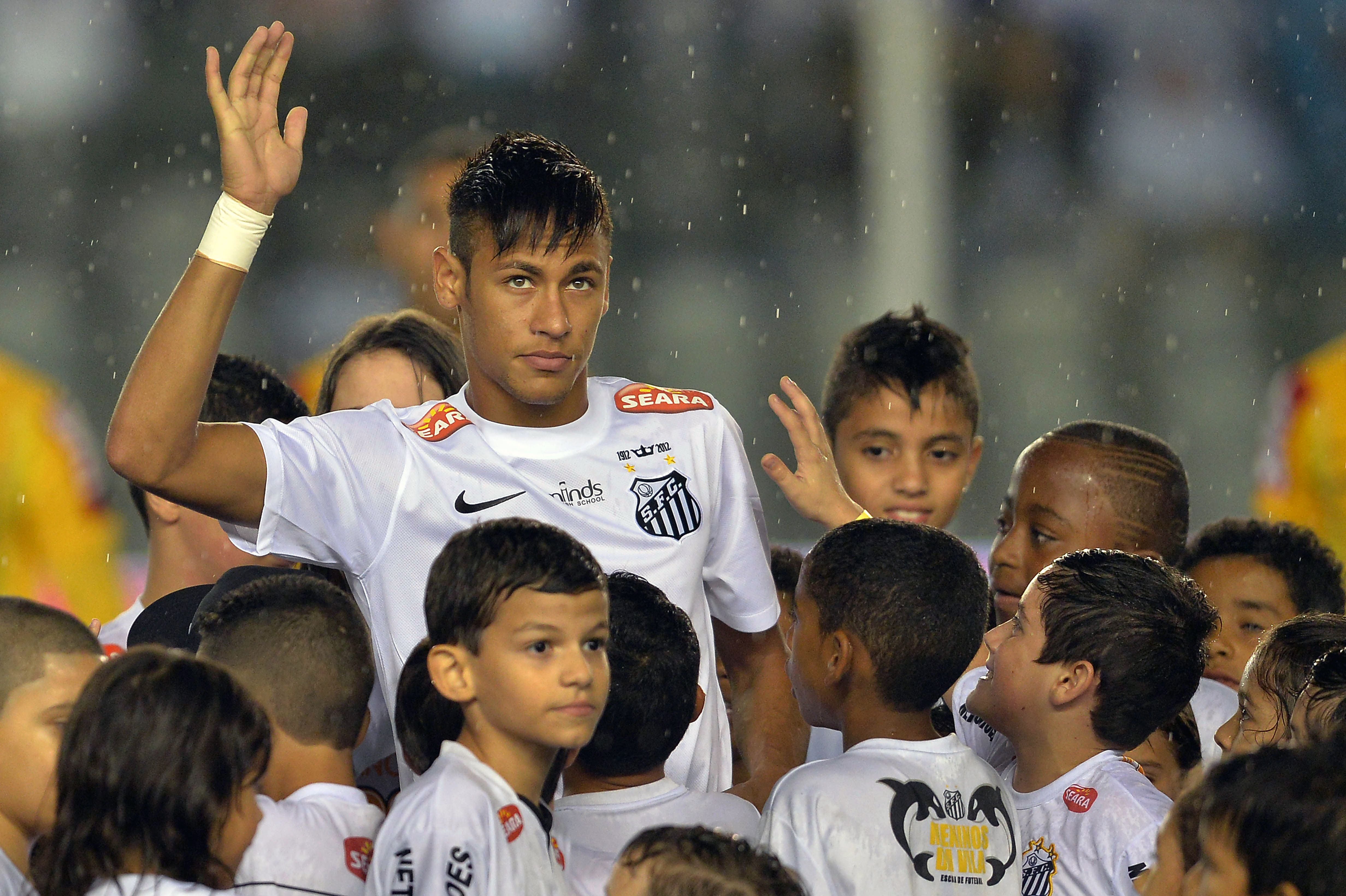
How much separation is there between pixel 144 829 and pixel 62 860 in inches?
5.2

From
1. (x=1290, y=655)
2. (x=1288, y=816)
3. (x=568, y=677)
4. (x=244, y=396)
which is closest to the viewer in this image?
(x=1288, y=816)

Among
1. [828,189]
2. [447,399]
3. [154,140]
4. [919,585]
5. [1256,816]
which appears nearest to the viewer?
[1256,816]

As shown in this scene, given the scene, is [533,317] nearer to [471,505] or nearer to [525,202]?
[525,202]

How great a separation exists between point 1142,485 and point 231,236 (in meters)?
2.48

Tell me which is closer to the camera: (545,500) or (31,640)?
(31,640)

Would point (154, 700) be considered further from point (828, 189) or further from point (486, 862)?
point (828, 189)

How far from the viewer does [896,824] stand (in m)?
2.79

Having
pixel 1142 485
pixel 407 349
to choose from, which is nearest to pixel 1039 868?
pixel 1142 485

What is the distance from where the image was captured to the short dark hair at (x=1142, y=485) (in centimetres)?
411

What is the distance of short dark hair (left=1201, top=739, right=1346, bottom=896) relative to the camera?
7.03ft

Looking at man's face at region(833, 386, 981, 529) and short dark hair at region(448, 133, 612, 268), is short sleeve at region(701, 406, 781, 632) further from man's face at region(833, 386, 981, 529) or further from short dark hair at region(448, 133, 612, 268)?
man's face at region(833, 386, 981, 529)

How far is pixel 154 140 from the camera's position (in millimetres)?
9789

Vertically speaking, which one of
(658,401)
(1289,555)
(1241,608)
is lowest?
(1241,608)

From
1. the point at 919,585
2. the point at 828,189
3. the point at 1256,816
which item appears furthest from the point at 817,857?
the point at 828,189
